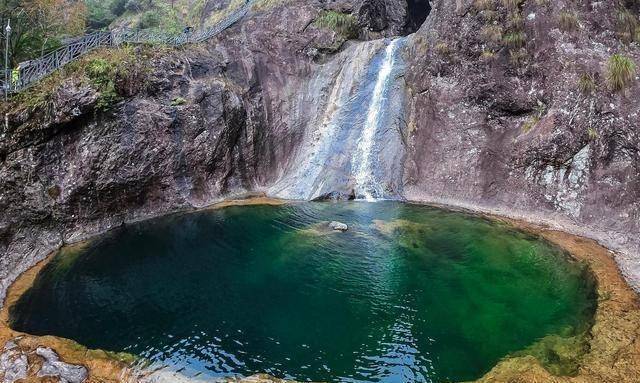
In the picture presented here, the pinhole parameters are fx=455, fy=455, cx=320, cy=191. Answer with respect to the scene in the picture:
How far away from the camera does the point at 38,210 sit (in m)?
19.2

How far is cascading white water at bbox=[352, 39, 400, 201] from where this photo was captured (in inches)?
977

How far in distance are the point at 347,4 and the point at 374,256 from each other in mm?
23272

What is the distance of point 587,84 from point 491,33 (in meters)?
5.83

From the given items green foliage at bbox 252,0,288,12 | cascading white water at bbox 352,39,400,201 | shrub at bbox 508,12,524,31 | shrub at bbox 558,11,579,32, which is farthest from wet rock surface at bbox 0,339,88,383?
green foliage at bbox 252,0,288,12

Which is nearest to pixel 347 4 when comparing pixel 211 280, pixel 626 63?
pixel 626 63

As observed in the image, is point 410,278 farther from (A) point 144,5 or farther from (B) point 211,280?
(A) point 144,5

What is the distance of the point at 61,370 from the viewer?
1094 centimetres

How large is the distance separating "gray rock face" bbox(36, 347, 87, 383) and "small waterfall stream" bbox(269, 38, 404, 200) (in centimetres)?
1529

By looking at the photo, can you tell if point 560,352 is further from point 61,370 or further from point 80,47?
point 80,47

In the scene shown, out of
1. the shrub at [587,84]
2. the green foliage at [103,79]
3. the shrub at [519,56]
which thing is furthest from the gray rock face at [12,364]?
the shrub at [519,56]

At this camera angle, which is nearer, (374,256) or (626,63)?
(374,256)

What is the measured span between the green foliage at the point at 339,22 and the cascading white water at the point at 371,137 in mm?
3782

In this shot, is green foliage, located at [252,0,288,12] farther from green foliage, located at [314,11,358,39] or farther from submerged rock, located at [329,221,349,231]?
submerged rock, located at [329,221,349,231]

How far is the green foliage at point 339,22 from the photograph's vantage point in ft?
105
